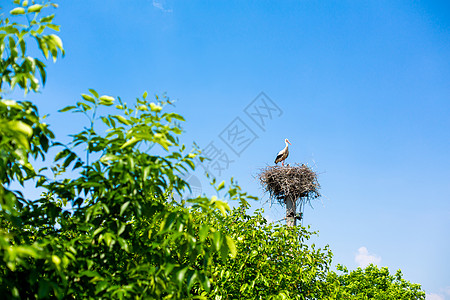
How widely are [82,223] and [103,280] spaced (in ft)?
1.63

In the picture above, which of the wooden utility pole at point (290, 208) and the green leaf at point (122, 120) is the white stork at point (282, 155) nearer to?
the wooden utility pole at point (290, 208)

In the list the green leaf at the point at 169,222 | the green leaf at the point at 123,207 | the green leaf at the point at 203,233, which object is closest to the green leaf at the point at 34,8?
the green leaf at the point at 123,207

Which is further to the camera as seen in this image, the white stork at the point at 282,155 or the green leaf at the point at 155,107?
the white stork at the point at 282,155

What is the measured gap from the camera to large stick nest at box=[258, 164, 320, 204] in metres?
14.5

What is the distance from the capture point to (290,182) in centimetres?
1456

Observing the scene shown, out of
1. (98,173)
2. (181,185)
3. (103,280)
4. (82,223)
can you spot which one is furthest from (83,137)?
(103,280)

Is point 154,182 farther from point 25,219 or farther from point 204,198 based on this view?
point 25,219

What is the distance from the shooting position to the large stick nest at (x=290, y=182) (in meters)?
14.5

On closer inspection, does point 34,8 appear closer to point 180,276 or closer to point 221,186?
point 221,186

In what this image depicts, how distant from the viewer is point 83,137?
2539 millimetres

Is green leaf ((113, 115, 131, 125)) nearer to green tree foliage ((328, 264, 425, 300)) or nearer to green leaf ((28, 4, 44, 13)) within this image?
green leaf ((28, 4, 44, 13))

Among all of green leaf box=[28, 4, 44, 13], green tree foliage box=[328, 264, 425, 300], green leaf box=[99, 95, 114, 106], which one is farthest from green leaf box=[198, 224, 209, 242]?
green tree foliage box=[328, 264, 425, 300]

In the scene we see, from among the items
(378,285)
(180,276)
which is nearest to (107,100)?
(180,276)

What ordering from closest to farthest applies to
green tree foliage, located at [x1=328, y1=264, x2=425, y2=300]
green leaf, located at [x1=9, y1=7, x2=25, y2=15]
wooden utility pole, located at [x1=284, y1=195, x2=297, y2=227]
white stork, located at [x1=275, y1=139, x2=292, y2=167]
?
green leaf, located at [x1=9, y1=7, x2=25, y2=15]
wooden utility pole, located at [x1=284, y1=195, x2=297, y2=227]
white stork, located at [x1=275, y1=139, x2=292, y2=167]
green tree foliage, located at [x1=328, y1=264, x2=425, y2=300]
